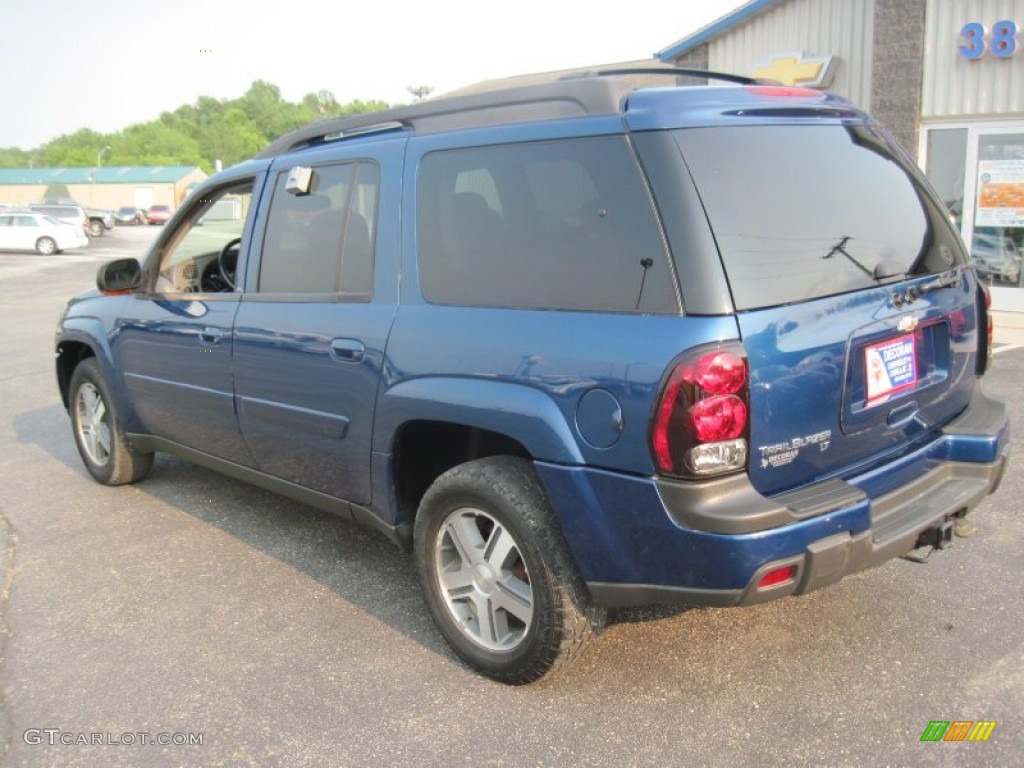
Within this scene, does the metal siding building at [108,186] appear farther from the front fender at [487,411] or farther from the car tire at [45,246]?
the front fender at [487,411]

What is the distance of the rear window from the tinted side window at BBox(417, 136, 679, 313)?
216 millimetres

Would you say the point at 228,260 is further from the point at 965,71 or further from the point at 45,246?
the point at 45,246

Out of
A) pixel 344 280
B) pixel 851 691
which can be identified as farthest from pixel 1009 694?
pixel 344 280

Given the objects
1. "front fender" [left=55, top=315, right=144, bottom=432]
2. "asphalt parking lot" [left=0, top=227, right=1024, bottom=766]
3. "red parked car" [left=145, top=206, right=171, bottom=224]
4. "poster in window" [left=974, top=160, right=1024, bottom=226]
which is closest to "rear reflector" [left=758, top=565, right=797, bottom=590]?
"asphalt parking lot" [left=0, top=227, right=1024, bottom=766]

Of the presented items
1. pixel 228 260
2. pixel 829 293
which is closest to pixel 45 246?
pixel 228 260

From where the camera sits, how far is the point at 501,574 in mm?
3098

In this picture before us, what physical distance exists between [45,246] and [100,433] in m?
32.1

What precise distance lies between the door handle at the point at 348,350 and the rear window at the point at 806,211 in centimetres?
142

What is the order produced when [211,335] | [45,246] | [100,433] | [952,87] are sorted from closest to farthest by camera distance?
[211,335] → [100,433] → [952,87] → [45,246]

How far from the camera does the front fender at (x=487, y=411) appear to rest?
274cm

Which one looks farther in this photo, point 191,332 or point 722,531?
point 191,332

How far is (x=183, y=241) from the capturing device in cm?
483

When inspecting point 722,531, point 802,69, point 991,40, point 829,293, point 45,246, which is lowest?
point 45,246

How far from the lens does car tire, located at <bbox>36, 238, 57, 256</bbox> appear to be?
A: 33375 millimetres
